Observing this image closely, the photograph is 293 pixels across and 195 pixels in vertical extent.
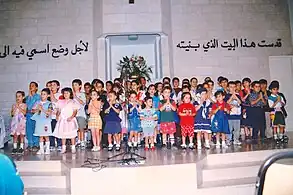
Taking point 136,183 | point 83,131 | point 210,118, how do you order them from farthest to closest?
1. point 83,131
2. point 210,118
3. point 136,183

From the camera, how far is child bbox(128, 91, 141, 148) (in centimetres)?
558

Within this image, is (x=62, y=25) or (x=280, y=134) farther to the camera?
(x=62, y=25)

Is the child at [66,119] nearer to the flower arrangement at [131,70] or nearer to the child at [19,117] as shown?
the child at [19,117]

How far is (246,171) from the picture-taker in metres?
4.31

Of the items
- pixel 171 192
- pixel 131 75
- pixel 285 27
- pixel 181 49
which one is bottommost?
pixel 171 192

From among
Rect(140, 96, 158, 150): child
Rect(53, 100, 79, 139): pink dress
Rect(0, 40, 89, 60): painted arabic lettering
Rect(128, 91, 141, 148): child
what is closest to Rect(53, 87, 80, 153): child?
Rect(53, 100, 79, 139): pink dress

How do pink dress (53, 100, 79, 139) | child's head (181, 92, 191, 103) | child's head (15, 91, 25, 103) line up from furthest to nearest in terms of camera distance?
child's head (15, 91, 25, 103) < child's head (181, 92, 191, 103) < pink dress (53, 100, 79, 139)

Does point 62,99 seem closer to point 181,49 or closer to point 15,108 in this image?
point 15,108

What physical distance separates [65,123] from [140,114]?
1238 mm

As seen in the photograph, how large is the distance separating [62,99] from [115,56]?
425cm

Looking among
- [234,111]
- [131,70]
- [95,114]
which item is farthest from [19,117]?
[234,111]

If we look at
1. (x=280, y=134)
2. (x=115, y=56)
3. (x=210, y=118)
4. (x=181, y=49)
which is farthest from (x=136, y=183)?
(x=115, y=56)

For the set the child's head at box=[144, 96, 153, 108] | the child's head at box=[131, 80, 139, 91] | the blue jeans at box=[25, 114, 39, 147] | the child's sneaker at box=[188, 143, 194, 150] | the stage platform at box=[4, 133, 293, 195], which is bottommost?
A: the stage platform at box=[4, 133, 293, 195]

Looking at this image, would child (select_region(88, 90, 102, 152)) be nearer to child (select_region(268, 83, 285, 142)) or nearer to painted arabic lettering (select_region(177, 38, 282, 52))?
child (select_region(268, 83, 285, 142))
